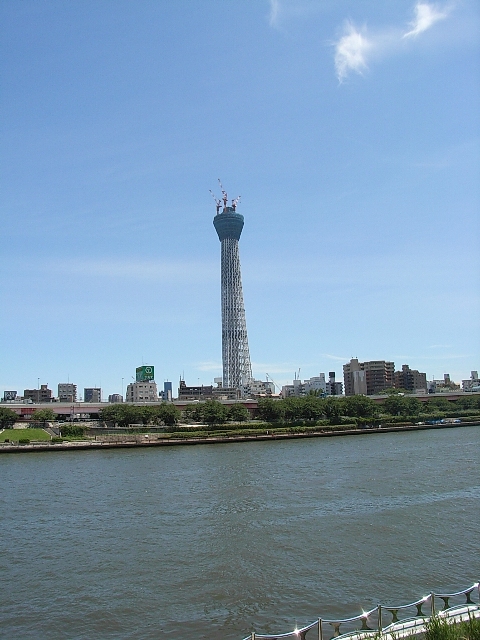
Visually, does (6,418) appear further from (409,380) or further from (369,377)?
(409,380)

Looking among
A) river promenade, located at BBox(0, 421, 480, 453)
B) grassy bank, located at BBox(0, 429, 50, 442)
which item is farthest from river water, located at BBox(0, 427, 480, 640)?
grassy bank, located at BBox(0, 429, 50, 442)

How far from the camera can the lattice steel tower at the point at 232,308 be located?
127688mm

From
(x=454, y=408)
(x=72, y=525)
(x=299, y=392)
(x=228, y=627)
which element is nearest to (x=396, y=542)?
(x=228, y=627)

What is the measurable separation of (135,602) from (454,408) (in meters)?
68.9

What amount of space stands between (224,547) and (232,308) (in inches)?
4482

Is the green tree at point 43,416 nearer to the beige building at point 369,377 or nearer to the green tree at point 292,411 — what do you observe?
the green tree at point 292,411

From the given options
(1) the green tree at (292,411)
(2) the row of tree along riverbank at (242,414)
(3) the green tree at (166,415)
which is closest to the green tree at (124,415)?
(2) the row of tree along riverbank at (242,414)

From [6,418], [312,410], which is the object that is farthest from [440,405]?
[6,418]

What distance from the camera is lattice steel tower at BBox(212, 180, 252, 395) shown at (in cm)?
12769

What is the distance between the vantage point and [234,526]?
16641 millimetres

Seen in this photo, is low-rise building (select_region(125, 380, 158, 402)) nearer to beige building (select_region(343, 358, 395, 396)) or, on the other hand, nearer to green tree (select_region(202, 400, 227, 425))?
beige building (select_region(343, 358, 395, 396))

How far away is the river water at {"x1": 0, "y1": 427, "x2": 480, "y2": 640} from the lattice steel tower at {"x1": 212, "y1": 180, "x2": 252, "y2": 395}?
100076 mm

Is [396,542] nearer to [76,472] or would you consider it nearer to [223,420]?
[76,472]

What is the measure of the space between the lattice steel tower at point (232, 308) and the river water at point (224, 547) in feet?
328
